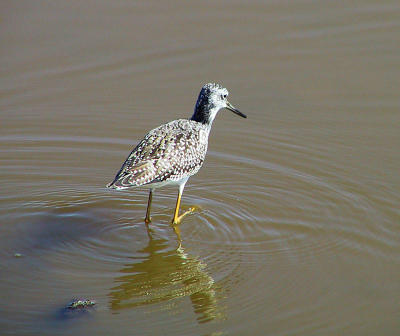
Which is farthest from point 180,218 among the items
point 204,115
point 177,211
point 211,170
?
point 204,115

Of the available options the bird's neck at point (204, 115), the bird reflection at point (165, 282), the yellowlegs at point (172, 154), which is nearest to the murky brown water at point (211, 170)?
the bird reflection at point (165, 282)

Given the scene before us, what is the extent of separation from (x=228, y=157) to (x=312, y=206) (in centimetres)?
167

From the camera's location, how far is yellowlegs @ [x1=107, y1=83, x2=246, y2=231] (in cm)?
831

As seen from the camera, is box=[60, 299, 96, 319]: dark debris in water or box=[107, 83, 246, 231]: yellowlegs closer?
box=[60, 299, 96, 319]: dark debris in water

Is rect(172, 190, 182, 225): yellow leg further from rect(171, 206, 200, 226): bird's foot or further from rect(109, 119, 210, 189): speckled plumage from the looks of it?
rect(109, 119, 210, 189): speckled plumage

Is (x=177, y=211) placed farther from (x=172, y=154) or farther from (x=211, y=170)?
(x=211, y=170)

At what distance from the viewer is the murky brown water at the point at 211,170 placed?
7.07 meters

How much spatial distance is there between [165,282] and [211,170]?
253 centimetres

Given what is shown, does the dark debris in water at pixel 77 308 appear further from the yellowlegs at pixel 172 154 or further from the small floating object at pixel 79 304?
the yellowlegs at pixel 172 154

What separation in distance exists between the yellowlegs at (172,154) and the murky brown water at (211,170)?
539 millimetres

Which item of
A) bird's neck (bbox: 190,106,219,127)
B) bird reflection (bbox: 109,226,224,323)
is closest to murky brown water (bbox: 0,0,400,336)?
bird reflection (bbox: 109,226,224,323)

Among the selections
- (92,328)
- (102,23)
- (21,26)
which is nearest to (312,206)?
(92,328)

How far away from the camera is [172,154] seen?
8.68m

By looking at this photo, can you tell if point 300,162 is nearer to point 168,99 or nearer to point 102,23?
point 168,99
